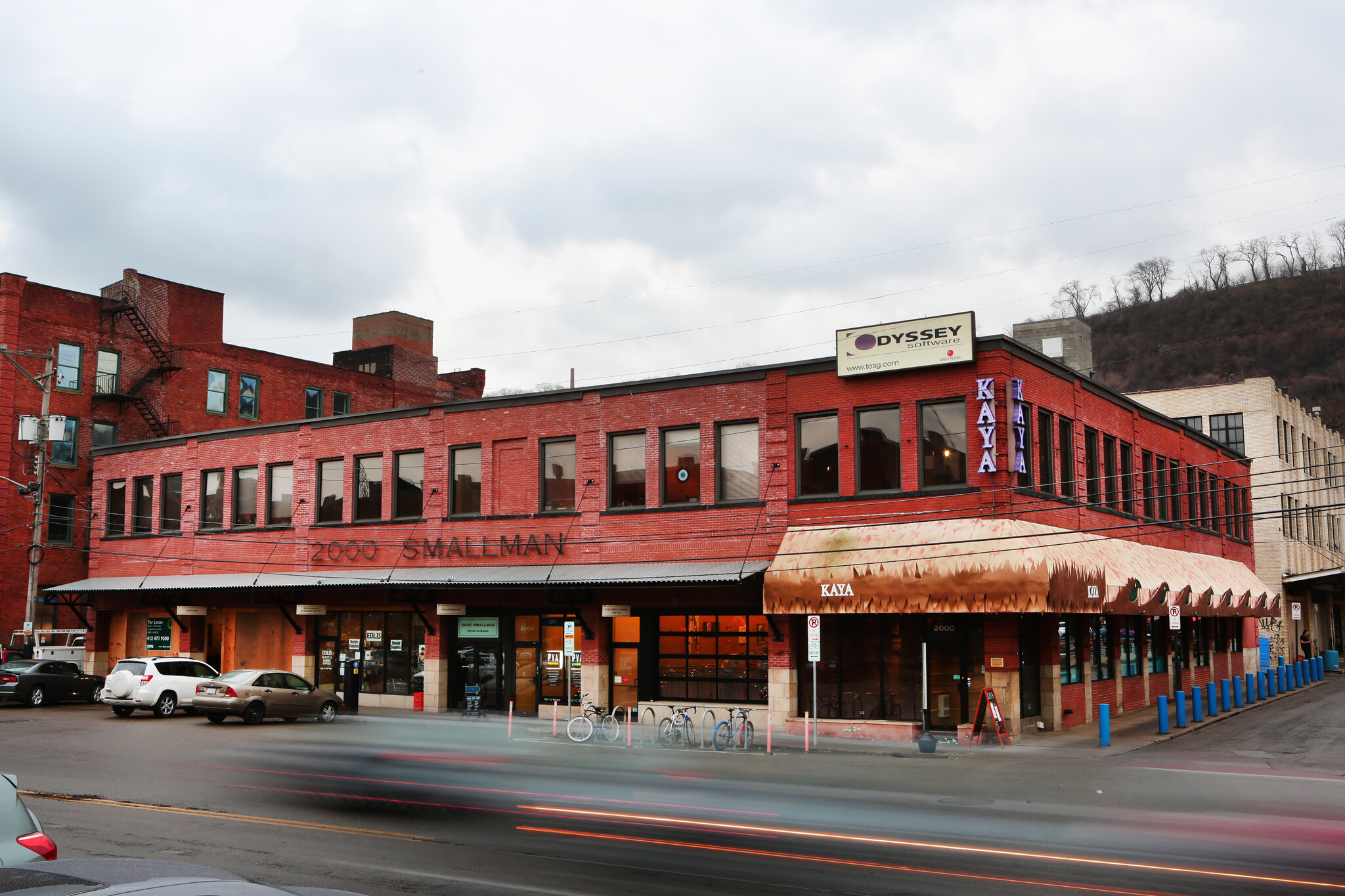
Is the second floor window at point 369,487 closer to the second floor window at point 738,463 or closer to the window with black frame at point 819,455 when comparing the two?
the second floor window at point 738,463

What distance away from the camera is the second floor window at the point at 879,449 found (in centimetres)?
2584

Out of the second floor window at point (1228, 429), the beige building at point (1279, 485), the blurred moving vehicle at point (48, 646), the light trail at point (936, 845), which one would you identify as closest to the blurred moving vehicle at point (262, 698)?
the blurred moving vehicle at point (48, 646)

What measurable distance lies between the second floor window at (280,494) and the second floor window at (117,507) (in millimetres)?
9009

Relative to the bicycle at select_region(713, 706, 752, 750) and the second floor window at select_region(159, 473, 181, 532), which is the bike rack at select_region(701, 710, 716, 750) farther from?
the second floor window at select_region(159, 473, 181, 532)

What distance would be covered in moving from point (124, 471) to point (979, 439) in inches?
1311

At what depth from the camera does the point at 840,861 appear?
11.2 m

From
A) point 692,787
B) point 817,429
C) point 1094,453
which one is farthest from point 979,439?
point 692,787

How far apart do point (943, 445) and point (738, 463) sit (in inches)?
207

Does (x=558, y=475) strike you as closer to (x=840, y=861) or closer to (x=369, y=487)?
(x=369, y=487)

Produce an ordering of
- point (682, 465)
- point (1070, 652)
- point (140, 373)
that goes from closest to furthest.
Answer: point (1070, 652) < point (682, 465) < point (140, 373)

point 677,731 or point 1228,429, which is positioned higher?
point 1228,429

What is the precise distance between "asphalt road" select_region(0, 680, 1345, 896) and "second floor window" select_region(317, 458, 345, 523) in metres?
11.5

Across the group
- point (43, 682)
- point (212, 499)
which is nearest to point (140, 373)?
point (212, 499)

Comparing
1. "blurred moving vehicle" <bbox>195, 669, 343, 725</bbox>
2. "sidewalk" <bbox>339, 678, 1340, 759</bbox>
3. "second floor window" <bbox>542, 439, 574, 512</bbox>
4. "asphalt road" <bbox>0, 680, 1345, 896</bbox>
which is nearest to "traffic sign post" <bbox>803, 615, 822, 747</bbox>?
"sidewalk" <bbox>339, 678, 1340, 759</bbox>
